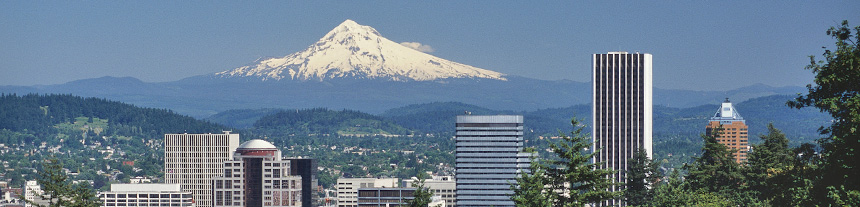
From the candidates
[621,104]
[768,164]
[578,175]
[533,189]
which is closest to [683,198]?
[533,189]

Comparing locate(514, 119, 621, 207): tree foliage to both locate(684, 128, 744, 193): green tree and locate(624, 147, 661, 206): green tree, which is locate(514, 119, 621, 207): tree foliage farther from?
locate(624, 147, 661, 206): green tree

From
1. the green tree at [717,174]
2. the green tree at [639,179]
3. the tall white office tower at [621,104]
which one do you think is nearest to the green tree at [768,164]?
the green tree at [717,174]

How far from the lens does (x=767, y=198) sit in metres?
89.4

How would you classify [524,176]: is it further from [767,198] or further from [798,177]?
[767,198]

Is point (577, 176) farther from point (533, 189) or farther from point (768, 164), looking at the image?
point (768, 164)

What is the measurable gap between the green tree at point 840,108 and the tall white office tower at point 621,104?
116153 millimetres

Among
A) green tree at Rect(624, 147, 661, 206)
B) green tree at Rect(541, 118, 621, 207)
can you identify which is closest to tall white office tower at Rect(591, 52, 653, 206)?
green tree at Rect(624, 147, 661, 206)

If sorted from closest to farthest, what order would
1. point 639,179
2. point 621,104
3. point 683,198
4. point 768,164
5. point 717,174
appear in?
point 683,198 → point 768,164 → point 717,174 → point 639,179 → point 621,104

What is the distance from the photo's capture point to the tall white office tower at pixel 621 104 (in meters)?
178

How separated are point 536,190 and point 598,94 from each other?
391 feet

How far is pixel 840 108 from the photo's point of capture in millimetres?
57312

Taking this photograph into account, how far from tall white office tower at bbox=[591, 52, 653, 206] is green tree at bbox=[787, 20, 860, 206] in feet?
381

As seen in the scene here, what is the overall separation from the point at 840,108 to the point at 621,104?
12380 cm

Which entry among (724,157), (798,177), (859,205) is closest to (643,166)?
(724,157)
